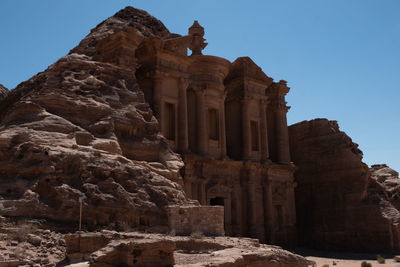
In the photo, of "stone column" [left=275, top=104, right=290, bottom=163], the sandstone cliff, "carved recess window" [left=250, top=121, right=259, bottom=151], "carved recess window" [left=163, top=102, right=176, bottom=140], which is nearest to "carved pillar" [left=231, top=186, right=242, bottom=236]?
"carved recess window" [left=250, top=121, right=259, bottom=151]

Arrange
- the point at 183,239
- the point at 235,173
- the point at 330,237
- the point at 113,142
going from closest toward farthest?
1. the point at 183,239
2. the point at 113,142
3. the point at 235,173
4. the point at 330,237

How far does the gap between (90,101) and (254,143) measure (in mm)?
18181

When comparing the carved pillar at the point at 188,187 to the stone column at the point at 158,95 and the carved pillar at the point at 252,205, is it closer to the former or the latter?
the stone column at the point at 158,95

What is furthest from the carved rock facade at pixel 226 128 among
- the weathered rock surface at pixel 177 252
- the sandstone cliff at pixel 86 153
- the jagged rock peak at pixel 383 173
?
the weathered rock surface at pixel 177 252

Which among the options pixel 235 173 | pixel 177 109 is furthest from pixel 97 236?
pixel 235 173

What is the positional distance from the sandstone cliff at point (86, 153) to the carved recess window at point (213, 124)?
1271 cm

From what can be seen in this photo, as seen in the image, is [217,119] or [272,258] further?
[217,119]

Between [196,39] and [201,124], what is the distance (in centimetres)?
604

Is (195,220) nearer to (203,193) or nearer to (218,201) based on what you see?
(203,193)

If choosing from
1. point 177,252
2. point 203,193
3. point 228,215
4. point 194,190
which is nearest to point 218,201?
point 228,215

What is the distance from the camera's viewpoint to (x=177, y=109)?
25.1 meters

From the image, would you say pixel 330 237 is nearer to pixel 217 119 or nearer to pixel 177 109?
pixel 217 119

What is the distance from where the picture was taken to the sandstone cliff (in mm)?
11094

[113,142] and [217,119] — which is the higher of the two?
[217,119]
